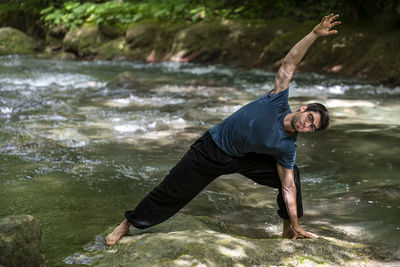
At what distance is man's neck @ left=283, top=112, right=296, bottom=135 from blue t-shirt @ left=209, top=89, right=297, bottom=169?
0.03 meters

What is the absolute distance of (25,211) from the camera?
4637 millimetres

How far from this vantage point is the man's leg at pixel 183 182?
3707 mm

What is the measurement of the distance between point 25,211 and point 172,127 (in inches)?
152

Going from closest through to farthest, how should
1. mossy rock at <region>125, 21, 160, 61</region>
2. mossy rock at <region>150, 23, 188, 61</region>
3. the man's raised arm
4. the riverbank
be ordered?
1. the man's raised arm
2. the riverbank
3. mossy rock at <region>150, 23, 188, 61</region>
4. mossy rock at <region>125, 21, 160, 61</region>

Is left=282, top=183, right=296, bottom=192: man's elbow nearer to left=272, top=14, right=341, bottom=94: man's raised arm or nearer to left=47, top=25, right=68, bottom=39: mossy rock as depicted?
left=272, top=14, right=341, bottom=94: man's raised arm

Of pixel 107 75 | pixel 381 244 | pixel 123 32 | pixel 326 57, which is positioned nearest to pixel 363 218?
pixel 381 244

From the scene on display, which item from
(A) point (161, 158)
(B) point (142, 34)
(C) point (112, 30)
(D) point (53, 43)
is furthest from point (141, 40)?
(A) point (161, 158)

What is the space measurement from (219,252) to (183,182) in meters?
0.70

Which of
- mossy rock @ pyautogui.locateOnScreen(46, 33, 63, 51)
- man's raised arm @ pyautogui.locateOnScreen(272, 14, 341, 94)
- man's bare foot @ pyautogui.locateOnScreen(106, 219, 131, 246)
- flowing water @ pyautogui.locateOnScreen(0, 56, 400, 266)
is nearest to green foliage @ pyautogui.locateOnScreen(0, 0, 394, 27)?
mossy rock @ pyautogui.locateOnScreen(46, 33, 63, 51)

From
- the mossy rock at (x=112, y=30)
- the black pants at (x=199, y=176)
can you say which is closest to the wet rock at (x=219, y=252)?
the black pants at (x=199, y=176)

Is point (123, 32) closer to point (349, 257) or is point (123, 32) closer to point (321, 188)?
point (321, 188)

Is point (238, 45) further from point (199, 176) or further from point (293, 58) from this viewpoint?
point (199, 176)

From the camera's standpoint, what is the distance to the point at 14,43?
23.2 meters

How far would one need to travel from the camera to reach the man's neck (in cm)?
343
